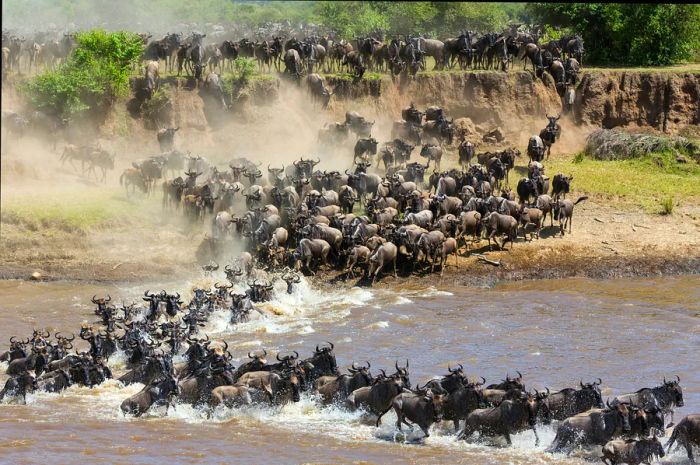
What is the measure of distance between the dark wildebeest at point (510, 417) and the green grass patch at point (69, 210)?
15451 mm

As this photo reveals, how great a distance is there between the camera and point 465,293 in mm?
24531

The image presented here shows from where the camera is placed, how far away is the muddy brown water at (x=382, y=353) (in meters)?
Answer: 15.0

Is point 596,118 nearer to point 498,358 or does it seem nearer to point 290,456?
point 498,358

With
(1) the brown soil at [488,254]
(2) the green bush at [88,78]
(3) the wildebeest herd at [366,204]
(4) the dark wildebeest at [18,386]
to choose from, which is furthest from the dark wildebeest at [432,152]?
(4) the dark wildebeest at [18,386]

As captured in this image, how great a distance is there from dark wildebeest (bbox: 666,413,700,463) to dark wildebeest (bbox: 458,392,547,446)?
1817mm

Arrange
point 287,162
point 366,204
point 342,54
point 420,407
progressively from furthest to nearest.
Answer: point 342,54, point 287,162, point 366,204, point 420,407

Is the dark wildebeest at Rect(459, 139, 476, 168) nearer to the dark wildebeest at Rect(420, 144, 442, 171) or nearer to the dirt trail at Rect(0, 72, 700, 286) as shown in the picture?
the dark wildebeest at Rect(420, 144, 442, 171)

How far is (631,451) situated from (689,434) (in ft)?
3.22

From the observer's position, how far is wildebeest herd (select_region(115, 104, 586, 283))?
25609 mm

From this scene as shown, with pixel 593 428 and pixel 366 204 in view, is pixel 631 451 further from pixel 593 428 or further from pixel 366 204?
pixel 366 204

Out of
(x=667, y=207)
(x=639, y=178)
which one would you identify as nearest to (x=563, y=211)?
(x=667, y=207)

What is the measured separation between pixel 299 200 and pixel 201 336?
8.29m

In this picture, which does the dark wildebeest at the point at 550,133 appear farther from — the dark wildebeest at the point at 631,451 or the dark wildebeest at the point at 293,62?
the dark wildebeest at the point at 631,451

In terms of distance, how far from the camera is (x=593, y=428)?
1458cm
